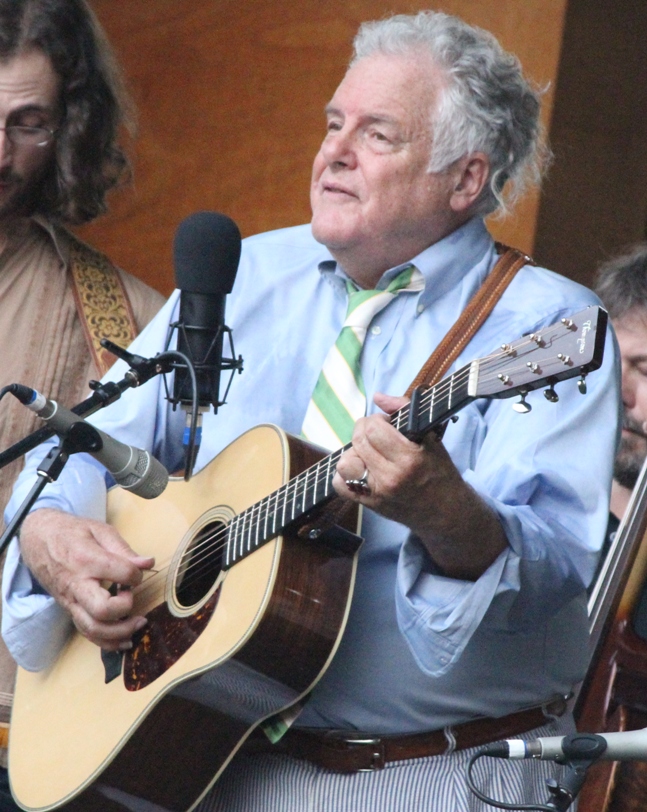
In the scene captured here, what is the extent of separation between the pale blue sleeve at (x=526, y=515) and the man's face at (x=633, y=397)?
1203 millimetres

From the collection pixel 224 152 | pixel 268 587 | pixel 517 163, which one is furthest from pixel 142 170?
pixel 268 587

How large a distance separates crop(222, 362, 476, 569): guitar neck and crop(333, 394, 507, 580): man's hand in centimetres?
3

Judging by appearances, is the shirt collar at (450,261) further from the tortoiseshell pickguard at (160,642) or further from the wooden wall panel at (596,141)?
the wooden wall panel at (596,141)

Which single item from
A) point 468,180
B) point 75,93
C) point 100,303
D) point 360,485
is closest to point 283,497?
point 360,485

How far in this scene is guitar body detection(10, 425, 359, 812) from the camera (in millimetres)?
1920

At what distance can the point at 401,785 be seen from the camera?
6.49 feet

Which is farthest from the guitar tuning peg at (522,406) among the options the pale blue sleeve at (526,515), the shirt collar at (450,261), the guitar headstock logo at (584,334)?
the shirt collar at (450,261)

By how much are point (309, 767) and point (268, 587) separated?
0.36m

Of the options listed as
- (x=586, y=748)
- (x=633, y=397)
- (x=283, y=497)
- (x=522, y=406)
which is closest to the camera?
(x=586, y=748)

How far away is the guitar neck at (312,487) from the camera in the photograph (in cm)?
170

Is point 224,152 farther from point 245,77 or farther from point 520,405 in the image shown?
point 520,405

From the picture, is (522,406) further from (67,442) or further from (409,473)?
(67,442)

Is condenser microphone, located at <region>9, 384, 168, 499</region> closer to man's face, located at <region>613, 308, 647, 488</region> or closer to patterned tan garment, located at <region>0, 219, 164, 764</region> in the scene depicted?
patterned tan garment, located at <region>0, 219, 164, 764</region>

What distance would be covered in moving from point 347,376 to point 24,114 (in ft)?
3.57
